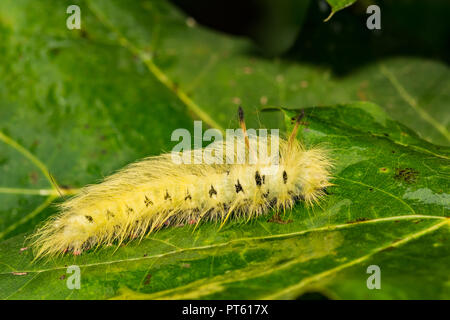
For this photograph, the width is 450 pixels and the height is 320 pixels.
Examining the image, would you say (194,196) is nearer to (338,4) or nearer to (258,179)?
(258,179)

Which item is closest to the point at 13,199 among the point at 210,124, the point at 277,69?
the point at 210,124

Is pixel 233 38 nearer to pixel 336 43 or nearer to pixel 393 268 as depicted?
pixel 336 43

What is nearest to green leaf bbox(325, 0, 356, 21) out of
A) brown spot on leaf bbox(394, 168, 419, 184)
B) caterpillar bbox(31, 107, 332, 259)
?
caterpillar bbox(31, 107, 332, 259)

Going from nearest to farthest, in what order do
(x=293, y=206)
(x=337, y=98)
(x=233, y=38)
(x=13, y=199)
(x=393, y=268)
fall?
(x=393, y=268) < (x=293, y=206) < (x=13, y=199) < (x=337, y=98) < (x=233, y=38)

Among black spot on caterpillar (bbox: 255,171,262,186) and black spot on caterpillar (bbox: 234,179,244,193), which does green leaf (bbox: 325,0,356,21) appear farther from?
black spot on caterpillar (bbox: 234,179,244,193)

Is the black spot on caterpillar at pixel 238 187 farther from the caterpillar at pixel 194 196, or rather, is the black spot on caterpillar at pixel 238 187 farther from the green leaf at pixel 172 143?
the green leaf at pixel 172 143

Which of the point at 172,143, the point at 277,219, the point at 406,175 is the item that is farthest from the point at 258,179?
the point at 172,143
